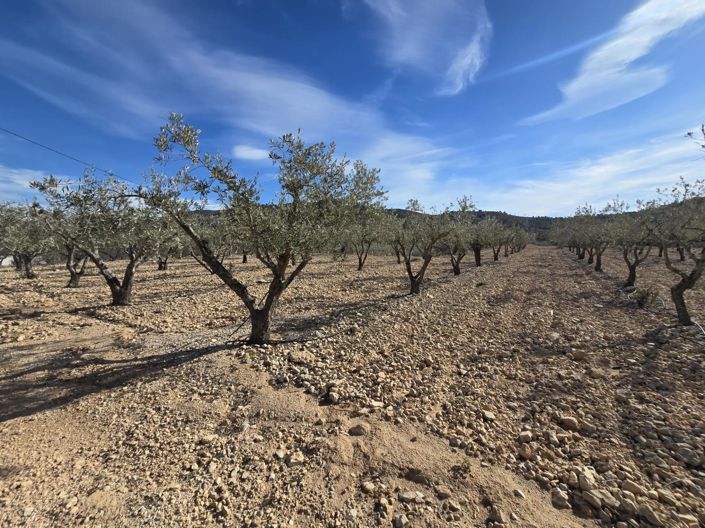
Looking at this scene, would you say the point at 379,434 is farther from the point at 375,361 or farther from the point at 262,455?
the point at 375,361

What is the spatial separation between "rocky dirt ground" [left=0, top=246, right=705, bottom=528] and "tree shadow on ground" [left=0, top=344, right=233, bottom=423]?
6 centimetres

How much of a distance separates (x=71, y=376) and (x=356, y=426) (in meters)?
7.89

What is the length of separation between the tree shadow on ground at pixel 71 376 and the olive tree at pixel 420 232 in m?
13.4

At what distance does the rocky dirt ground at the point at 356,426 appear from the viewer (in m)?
4.39

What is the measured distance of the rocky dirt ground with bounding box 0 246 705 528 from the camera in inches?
173

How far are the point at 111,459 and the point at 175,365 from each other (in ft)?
12.1

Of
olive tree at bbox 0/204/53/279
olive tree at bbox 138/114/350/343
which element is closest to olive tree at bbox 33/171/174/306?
olive tree at bbox 138/114/350/343

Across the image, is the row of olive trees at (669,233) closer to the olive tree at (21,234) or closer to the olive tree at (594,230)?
the olive tree at (594,230)

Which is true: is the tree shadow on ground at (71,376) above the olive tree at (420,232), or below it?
below

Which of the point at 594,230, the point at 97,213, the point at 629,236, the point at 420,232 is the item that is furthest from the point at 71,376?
the point at 594,230

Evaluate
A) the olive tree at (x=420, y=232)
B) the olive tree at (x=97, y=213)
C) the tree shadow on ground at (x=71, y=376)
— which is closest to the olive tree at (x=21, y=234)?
the olive tree at (x=97, y=213)

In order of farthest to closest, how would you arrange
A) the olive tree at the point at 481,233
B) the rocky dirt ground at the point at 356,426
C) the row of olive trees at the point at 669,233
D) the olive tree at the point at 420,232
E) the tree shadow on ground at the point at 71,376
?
1. the olive tree at the point at 481,233
2. the olive tree at the point at 420,232
3. the row of olive trees at the point at 669,233
4. the tree shadow on ground at the point at 71,376
5. the rocky dirt ground at the point at 356,426

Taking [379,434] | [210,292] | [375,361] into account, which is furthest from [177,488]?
[210,292]

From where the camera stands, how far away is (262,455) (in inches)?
211
